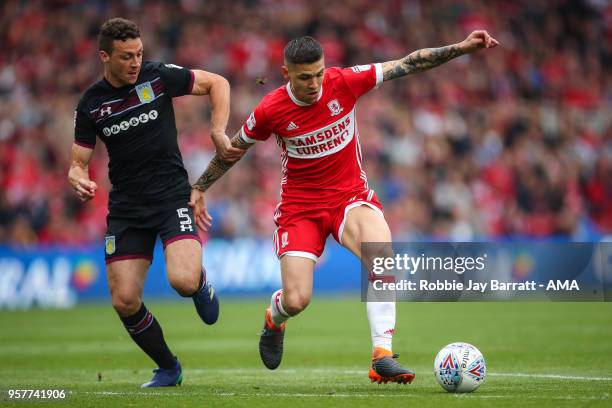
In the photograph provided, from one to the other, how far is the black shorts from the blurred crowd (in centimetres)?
1264

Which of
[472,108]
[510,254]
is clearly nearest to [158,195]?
[510,254]

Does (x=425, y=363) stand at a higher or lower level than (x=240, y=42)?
lower

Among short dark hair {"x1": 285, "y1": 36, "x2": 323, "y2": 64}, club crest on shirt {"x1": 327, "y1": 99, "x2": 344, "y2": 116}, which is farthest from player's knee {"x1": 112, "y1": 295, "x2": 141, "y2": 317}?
short dark hair {"x1": 285, "y1": 36, "x2": 323, "y2": 64}

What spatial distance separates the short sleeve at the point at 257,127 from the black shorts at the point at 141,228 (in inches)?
34.7

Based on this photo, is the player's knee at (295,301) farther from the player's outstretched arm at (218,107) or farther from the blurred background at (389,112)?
the blurred background at (389,112)

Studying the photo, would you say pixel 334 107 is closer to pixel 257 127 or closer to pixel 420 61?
pixel 257 127

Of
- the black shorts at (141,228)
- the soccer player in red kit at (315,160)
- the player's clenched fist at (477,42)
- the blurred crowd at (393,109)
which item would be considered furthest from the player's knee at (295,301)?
the blurred crowd at (393,109)

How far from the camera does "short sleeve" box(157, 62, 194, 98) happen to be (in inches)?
352

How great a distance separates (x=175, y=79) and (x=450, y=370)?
3485 millimetres

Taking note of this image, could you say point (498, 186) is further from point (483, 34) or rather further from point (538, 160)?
point (483, 34)

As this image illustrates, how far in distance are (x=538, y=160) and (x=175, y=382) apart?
53.0 feet

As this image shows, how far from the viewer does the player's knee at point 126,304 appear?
8.69 meters

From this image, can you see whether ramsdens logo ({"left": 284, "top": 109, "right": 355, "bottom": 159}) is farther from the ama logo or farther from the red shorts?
the ama logo

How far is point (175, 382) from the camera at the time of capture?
29.4ft
